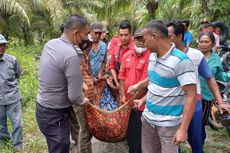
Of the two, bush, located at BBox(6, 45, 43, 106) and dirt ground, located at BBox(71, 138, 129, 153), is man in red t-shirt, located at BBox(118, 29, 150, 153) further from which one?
bush, located at BBox(6, 45, 43, 106)

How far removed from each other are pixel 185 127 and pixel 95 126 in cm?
134

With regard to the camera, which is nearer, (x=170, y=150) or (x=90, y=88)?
(x=170, y=150)

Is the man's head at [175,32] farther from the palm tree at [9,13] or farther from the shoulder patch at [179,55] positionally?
the palm tree at [9,13]

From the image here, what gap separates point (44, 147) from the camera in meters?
4.73

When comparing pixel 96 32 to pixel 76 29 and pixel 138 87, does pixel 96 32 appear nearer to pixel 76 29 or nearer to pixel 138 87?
pixel 138 87

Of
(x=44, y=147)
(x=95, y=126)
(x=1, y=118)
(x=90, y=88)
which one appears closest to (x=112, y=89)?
(x=90, y=88)

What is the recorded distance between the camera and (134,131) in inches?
150

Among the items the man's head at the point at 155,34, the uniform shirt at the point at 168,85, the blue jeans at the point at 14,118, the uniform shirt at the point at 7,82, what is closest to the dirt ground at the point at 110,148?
the blue jeans at the point at 14,118

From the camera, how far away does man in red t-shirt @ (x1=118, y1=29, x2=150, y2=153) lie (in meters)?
3.68

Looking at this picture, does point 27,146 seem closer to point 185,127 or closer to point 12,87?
point 12,87

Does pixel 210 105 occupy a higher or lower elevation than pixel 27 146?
higher

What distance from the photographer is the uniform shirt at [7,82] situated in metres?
4.42

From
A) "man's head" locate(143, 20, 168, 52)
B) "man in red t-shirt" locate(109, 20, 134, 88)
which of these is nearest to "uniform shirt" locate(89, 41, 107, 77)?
"man in red t-shirt" locate(109, 20, 134, 88)

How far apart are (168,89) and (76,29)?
101cm
